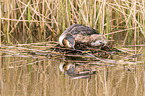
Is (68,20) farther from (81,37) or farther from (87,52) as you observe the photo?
(87,52)

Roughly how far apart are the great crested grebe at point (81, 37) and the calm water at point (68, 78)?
0.59 m

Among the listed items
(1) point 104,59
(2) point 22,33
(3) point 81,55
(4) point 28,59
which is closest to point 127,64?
(1) point 104,59

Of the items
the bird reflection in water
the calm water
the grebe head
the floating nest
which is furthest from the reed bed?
the bird reflection in water

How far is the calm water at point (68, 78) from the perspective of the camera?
217cm

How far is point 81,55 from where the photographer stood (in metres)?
3.72

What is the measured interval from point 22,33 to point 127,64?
3.22m

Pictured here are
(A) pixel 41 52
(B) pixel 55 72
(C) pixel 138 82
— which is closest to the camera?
(C) pixel 138 82

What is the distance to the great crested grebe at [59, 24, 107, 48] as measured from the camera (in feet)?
13.6

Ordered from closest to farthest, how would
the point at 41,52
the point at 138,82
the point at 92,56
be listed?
the point at 138,82 → the point at 92,56 → the point at 41,52

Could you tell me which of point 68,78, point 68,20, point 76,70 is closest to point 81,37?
point 68,20

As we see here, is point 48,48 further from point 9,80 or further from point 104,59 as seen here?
point 9,80

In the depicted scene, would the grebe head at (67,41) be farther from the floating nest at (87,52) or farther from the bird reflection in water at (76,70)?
the bird reflection in water at (76,70)

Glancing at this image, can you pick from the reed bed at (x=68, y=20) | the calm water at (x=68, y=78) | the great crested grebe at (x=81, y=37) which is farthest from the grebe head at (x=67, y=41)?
the reed bed at (x=68, y=20)

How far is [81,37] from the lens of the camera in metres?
4.36
